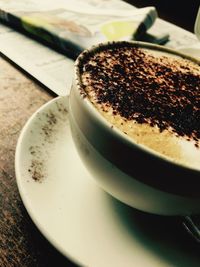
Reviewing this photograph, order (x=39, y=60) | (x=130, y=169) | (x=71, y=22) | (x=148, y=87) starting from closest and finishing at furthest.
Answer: (x=130, y=169) → (x=148, y=87) → (x=39, y=60) → (x=71, y=22)

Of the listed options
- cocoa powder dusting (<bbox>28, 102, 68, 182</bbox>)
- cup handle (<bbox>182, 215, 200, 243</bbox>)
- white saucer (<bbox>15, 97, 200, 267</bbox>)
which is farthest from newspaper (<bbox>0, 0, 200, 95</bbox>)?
cup handle (<bbox>182, 215, 200, 243</bbox>)

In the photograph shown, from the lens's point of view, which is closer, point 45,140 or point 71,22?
point 45,140

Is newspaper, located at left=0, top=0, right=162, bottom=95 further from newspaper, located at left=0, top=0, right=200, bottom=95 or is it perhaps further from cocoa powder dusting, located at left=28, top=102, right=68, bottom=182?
cocoa powder dusting, located at left=28, top=102, right=68, bottom=182

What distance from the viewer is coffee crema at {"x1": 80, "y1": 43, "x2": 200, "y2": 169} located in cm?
38

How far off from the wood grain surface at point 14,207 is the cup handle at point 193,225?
0.50 ft

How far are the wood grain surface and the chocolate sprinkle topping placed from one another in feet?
0.52

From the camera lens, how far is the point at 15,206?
1.34 feet

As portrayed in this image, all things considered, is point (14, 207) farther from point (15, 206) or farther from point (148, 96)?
point (148, 96)

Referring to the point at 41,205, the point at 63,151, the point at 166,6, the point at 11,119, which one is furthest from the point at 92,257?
the point at 166,6

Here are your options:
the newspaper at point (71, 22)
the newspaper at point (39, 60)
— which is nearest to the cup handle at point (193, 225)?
the newspaper at point (39, 60)

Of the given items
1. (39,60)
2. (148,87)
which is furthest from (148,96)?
(39,60)

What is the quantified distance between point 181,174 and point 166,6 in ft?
6.07

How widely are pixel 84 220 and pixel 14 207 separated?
0.30ft

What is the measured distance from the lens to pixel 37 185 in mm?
409
